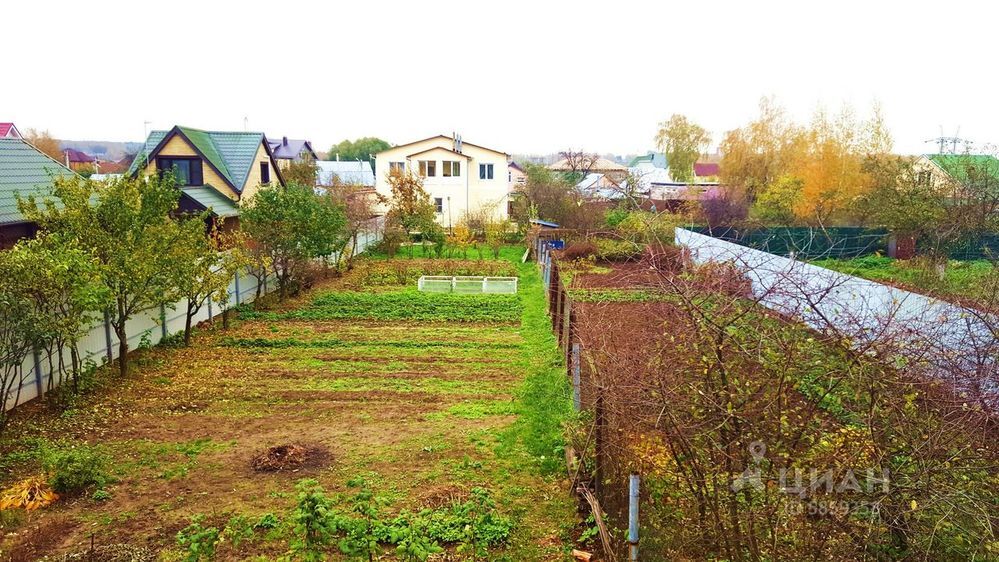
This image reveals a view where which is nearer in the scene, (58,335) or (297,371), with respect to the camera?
(58,335)

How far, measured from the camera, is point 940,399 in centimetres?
423

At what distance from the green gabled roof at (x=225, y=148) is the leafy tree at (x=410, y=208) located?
616 centimetres

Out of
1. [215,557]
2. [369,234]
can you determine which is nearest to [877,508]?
[215,557]

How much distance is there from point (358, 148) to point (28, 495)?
76965mm

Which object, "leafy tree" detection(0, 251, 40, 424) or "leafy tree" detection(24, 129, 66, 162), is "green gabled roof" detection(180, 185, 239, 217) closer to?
"leafy tree" detection(0, 251, 40, 424)

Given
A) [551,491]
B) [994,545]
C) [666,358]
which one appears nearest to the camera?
[994,545]

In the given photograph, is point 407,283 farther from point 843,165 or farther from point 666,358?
point 843,165

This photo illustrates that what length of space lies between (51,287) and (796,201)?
1232 inches

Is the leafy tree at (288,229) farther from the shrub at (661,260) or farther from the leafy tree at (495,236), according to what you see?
the shrub at (661,260)

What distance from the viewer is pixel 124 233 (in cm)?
1075

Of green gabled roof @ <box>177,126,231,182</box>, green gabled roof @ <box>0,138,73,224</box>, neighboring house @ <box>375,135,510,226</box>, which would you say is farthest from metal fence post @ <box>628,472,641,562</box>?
neighboring house @ <box>375,135,510,226</box>

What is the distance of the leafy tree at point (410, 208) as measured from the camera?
2786 centimetres

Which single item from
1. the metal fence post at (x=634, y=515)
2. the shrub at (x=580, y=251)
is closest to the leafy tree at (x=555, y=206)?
the shrub at (x=580, y=251)

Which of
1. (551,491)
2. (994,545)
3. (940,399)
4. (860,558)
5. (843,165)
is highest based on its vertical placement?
(843,165)
